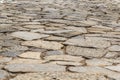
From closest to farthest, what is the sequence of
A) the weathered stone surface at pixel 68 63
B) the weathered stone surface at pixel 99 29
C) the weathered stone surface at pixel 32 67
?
1. the weathered stone surface at pixel 32 67
2. the weathered stone surface at pixel 68 63
3. the weathered stone surface at pixel 99 29

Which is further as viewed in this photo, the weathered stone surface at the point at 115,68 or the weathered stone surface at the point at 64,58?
the weathered stone surface at the point at 64,58

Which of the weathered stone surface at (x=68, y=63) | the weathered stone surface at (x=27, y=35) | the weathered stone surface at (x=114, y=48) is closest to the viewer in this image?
the weathered stone surface at (x=68, y=63)

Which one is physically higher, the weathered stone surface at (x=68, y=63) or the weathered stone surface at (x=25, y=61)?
the weathered stone surface at (x=25, y=61)

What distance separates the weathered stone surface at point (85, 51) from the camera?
178 inches

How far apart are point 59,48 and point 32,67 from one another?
95cm

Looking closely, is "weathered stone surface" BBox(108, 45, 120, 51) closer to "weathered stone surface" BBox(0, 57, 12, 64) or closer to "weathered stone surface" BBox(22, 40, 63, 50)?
"weathered stone surface" BBox(22, 40, 63, 50)

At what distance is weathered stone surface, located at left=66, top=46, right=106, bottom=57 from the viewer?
4.51m

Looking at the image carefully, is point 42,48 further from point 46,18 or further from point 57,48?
point 46,18

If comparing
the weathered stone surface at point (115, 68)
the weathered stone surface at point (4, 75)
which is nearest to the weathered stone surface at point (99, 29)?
the weathered stone surface at point (115, 68)

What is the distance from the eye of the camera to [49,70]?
3.81 metres

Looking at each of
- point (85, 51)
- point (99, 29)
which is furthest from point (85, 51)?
point (99, 29)

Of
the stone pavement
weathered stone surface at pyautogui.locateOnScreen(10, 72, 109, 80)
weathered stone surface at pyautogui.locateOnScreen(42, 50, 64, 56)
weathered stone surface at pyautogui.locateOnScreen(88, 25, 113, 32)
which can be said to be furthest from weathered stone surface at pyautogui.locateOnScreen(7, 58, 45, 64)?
weathered stone surface at pyautogui.locateOnScreen(88, 25, 113, 32)

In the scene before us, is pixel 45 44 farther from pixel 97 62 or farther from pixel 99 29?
pixel 99 29

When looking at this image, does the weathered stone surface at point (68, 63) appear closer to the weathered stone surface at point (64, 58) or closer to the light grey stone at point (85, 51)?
the weathered stone surface at point (64, 58)
